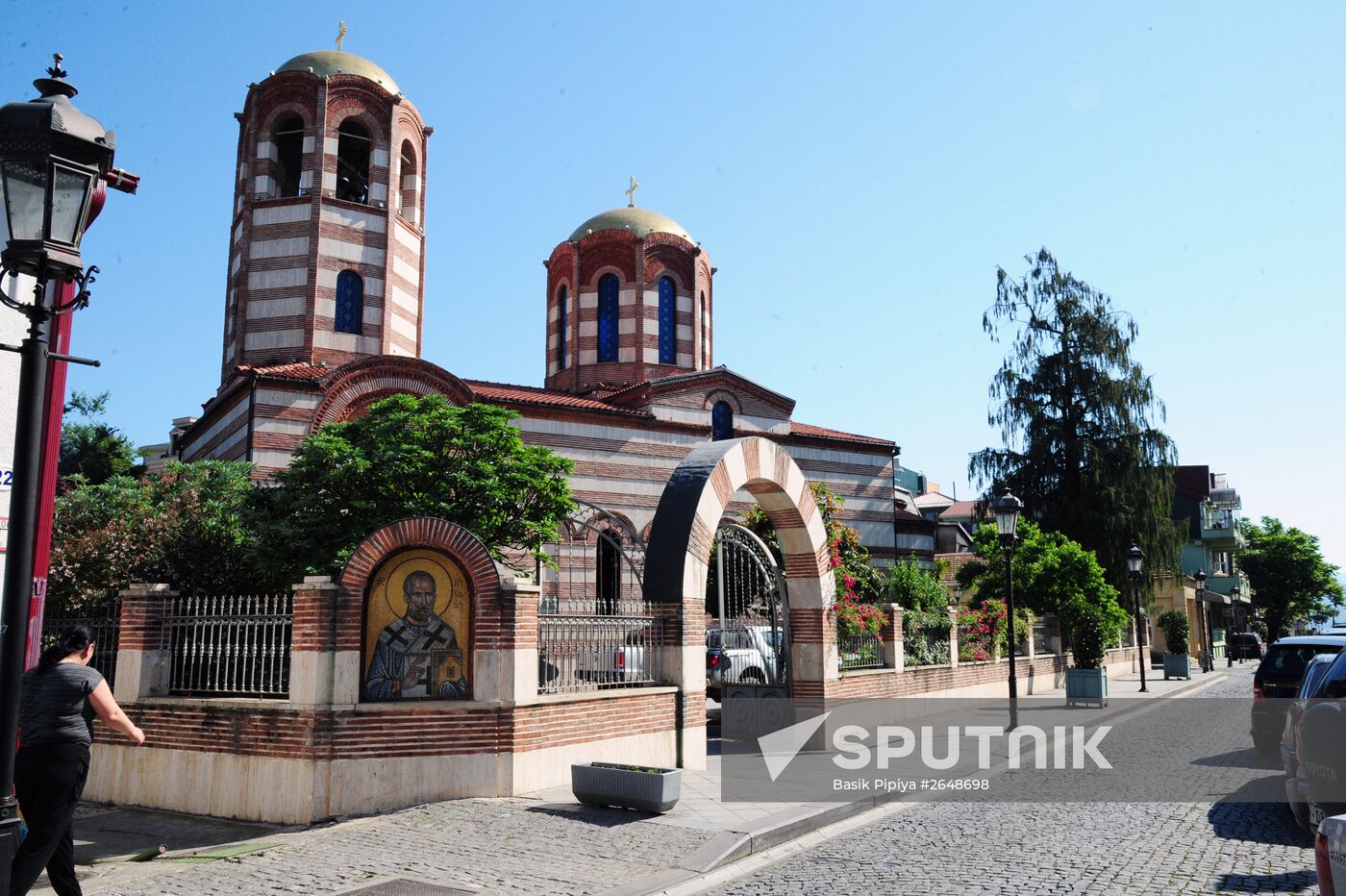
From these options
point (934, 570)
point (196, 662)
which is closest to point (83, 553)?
point (196, 662)

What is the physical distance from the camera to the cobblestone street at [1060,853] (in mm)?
6480

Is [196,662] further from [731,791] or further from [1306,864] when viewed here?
[1306,864]

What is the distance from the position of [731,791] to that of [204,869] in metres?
5.06

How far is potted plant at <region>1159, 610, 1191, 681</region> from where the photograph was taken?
30500 millimetres

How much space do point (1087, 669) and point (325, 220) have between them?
69.6 feet

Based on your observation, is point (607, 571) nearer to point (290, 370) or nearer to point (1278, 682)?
point (290, 370)

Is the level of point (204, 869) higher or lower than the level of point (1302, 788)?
lower

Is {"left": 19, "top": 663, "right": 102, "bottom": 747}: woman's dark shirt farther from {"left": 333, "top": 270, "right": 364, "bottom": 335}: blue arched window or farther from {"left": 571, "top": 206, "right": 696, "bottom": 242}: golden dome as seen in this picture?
{"left": 571, "top": 206, "right": 696, "bottom": 242}: golden dome

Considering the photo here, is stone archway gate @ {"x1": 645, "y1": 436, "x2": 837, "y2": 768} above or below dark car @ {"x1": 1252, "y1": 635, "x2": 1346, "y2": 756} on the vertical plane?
above

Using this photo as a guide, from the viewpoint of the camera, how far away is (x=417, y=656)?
946 centimetres

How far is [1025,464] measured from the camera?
34.8 m

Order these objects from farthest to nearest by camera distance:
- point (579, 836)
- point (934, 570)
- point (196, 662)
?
point (934, 570)
point (196, 662)
point (579, 836)

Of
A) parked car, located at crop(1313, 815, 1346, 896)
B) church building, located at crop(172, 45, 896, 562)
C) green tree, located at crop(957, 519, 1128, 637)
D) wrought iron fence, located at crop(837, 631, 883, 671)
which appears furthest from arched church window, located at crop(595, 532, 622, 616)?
parked car, located at crop(1313, 815, 1346, 896)

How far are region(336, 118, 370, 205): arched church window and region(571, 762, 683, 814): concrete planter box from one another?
21.4 metres
